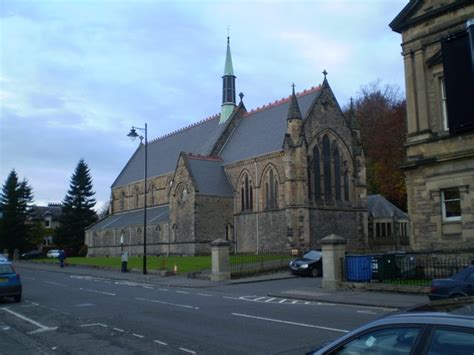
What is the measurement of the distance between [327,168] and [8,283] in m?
31.3

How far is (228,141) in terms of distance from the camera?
172 ft

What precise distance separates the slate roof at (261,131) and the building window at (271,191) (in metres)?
2.28

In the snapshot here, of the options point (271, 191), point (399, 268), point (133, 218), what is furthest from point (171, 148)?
point (399, 268)

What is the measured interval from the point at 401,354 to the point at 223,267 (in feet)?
79.4

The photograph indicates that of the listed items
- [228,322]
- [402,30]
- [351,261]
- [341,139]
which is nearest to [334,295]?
[351,261]

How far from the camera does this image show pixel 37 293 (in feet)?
69.1

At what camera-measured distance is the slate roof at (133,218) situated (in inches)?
2046

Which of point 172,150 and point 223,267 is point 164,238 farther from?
point 223,267

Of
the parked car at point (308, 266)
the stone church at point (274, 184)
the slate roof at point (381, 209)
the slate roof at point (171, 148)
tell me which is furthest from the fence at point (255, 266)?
the slate roof at point (171, 148)

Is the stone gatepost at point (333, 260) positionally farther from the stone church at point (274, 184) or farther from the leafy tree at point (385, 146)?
the leafy tree at point (385, 146)

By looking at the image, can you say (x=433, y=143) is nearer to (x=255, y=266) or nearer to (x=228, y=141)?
(x=255, y=266)

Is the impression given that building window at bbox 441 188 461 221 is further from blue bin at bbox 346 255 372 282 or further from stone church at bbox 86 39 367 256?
stone church at bbox 86 39 367 256

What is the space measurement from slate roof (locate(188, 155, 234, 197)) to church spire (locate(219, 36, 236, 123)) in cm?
863

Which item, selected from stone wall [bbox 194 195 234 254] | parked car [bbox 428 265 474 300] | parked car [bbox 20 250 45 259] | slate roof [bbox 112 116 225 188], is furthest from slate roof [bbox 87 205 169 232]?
parked car [bbox 428 265 474 300]
